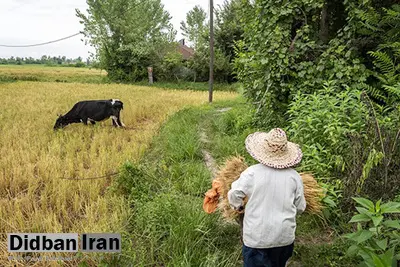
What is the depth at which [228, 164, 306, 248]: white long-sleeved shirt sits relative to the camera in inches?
87.4

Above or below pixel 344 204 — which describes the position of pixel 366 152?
above

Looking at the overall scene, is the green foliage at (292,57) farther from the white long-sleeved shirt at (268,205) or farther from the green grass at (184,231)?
the white long-sleeved shirt at (268,205)

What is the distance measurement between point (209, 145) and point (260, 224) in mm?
4078

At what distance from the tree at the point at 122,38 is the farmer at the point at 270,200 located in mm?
26098

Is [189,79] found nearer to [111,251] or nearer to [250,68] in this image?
[250,68]

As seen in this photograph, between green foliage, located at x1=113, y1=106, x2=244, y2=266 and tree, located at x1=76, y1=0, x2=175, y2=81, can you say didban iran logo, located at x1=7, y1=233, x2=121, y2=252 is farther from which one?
tree, located at x1=76, y1=0, x2=175, y2=81

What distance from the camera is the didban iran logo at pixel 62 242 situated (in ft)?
9.11

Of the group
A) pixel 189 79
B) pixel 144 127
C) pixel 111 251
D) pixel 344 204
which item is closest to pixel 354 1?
pixel 344 204

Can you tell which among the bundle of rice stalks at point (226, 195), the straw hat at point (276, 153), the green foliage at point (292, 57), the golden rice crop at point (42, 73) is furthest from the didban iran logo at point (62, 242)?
Answer: the golden rice crop at point (42, 73)

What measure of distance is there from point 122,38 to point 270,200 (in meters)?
28.6

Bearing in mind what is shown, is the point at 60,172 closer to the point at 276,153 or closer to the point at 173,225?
the point at 173,225

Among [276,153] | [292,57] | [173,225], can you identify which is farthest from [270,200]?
[292,57]

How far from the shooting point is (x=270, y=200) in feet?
7.28

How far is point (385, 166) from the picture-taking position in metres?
2.88
